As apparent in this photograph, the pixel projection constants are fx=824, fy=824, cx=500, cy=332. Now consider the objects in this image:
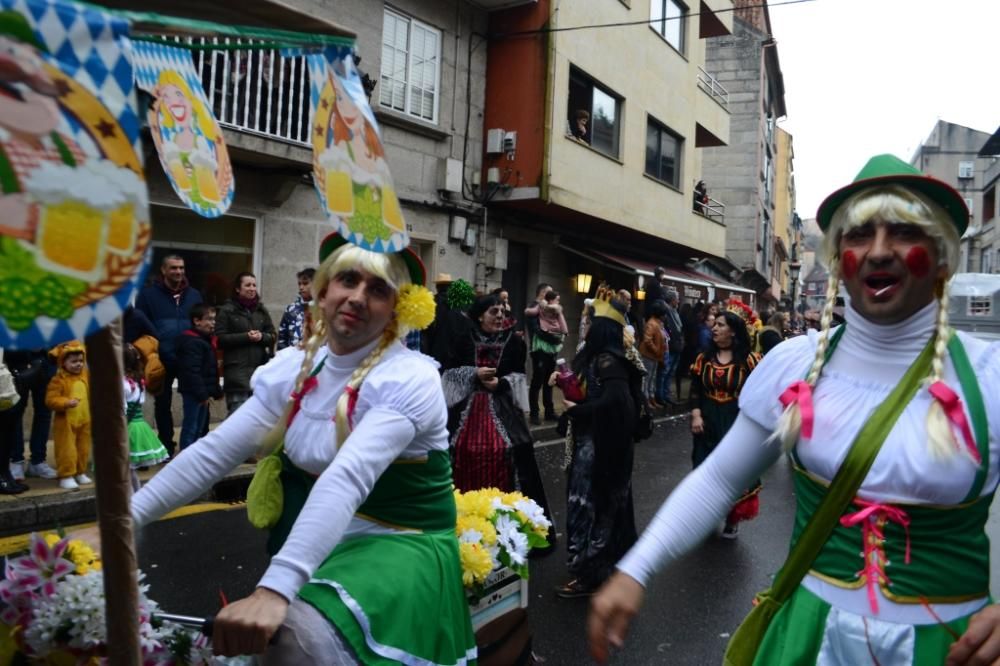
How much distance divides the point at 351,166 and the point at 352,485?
83 centimetres

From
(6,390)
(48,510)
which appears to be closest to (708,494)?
(6,390)

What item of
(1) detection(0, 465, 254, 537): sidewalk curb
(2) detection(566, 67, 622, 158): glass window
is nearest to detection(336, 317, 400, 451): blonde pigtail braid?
(1) detection(0, 465, 254, 537): sidewalk curb

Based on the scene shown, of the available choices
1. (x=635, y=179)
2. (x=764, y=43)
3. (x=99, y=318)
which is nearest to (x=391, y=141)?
(x=635, y=179)

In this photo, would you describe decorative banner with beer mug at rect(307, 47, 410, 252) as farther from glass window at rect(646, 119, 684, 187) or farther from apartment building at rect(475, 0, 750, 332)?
glass window at rect(646, 119, 684, 187)

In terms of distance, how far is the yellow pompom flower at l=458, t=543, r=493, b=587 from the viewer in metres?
2.76

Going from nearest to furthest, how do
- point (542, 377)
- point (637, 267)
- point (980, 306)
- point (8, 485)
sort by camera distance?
point (8, 485) < point (542, 377) < point (637, 267) < point (980, 306)

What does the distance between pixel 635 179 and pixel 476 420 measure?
12.8 m

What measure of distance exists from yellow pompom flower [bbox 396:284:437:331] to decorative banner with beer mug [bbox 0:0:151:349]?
5.02ft

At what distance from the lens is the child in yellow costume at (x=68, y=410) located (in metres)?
6.54

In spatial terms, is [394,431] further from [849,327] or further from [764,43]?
[764,43]

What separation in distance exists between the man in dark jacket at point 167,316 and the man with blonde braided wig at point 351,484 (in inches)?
211

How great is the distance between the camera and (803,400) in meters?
1.94

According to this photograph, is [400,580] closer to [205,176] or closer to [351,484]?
[351,484]

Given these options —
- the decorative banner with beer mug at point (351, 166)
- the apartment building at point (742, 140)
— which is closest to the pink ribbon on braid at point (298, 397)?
the decorative banner with beer mug at point (351, 166)
